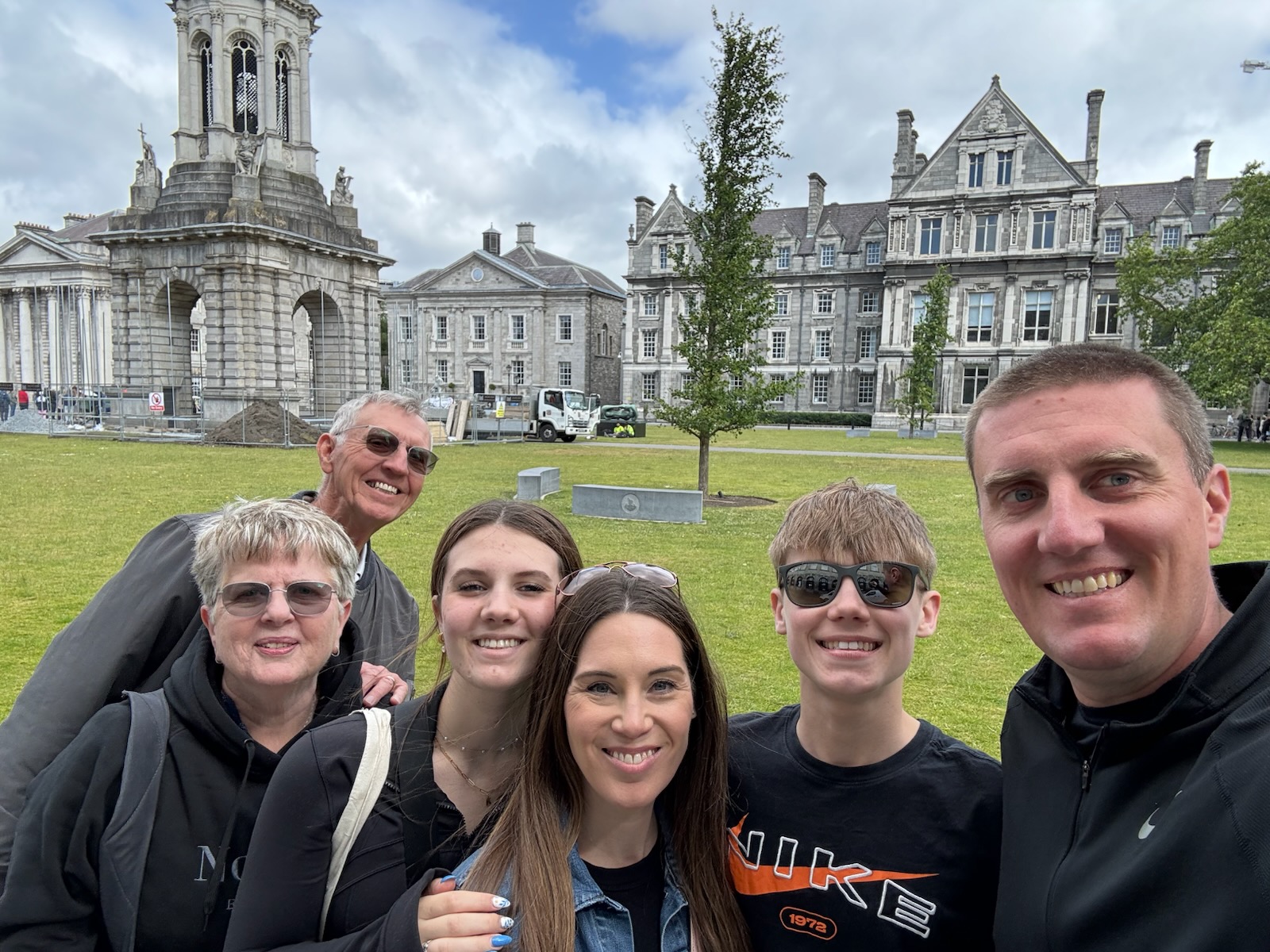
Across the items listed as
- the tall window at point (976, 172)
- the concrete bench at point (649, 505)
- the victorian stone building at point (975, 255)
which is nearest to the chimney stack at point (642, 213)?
the victorian stone building at point (975, 255)

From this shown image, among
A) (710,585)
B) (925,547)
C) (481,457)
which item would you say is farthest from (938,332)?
(925,547)

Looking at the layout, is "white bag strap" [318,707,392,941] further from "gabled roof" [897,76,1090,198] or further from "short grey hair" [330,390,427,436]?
"gabled roof" [897,76,1090,198]

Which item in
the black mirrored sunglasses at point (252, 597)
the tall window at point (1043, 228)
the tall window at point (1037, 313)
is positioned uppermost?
the tall window at point (1043, 228)

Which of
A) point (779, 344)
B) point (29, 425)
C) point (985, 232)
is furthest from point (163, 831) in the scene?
point (779, 344)

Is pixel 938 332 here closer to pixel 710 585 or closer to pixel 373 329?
pixel 373 329

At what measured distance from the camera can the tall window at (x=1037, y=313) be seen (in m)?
52.2

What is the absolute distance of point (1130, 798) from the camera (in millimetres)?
1678

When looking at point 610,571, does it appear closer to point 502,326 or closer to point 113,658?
point 113,658

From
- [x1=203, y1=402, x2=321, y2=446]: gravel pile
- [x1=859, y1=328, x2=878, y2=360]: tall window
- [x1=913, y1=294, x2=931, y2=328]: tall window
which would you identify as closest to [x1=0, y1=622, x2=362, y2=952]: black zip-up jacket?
[x1=203, y1=402, x2=321, y2=446]: gravel pile

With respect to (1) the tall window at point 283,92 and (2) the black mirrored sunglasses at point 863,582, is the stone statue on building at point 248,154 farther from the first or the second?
(2) the black mirrored sunglasses at point 863,582

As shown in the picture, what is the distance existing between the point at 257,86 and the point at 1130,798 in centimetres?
4058

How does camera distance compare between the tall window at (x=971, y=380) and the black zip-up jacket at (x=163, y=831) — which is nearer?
the black zip-up jacket at (x=163, y=831)

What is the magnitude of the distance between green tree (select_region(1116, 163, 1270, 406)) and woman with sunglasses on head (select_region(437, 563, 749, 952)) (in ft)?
96.2

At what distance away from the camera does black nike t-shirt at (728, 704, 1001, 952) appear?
2.13m
